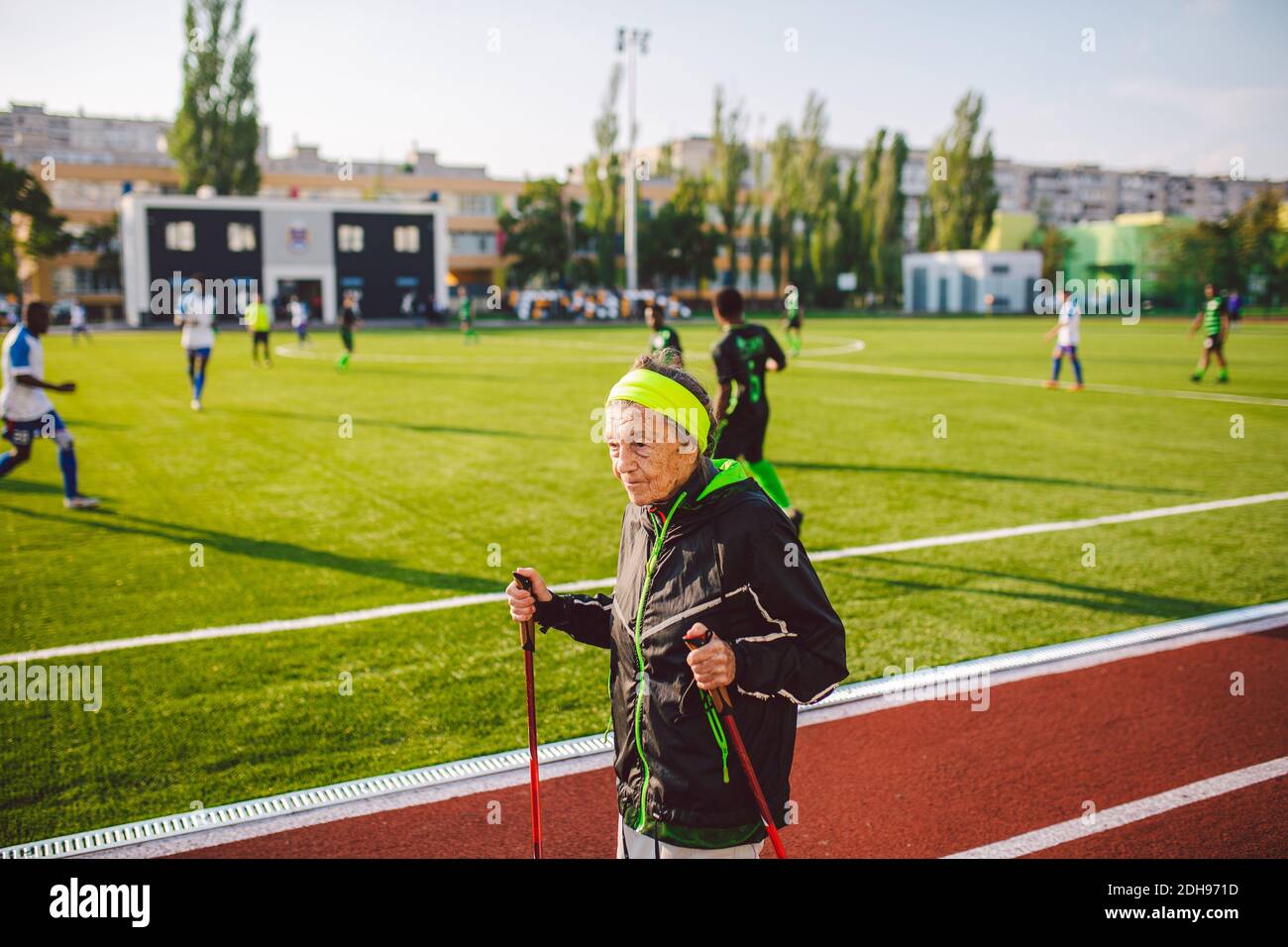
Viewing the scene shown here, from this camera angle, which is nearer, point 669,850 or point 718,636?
point 718,636

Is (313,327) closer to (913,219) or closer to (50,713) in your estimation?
(50,713)

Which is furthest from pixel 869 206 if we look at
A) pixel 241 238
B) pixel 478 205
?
pixel 241 238

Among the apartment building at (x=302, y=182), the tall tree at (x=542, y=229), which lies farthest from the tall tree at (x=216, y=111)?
the tall tree at (x=542, y=229)

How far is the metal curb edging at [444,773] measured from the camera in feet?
14.3

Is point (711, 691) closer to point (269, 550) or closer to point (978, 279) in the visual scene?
point (269, 550)

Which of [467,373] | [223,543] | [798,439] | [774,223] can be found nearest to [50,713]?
[223,543]

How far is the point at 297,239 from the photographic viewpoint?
63812 mm

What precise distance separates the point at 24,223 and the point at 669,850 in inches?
3410

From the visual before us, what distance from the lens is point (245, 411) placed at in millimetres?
18812

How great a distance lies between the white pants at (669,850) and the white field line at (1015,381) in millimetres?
21459

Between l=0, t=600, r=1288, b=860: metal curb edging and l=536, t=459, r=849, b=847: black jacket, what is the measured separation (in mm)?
2354

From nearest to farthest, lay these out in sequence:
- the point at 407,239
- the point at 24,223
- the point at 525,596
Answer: the point at 525,596 → the point at 407,239 → the point at 24,223

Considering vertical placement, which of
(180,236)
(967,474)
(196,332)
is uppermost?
(180,236)
